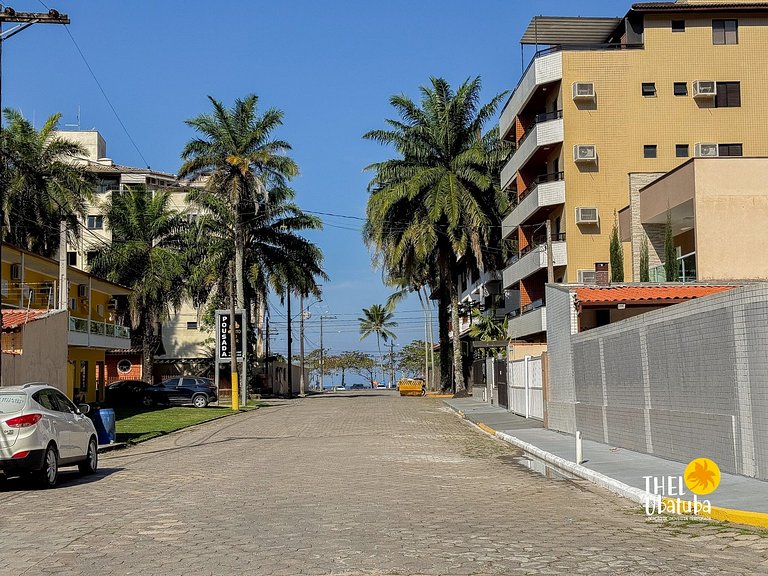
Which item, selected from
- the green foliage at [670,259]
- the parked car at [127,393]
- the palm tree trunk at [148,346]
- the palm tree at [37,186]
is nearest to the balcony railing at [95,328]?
the parked car at [127,393]

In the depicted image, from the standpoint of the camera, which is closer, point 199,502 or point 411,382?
point 199,502

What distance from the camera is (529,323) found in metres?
51.7

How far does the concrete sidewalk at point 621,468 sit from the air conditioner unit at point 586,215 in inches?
849

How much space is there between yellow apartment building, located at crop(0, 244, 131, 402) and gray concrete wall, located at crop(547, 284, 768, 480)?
1772 centimetres

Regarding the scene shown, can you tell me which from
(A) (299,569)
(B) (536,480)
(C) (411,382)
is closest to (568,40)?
(C) (411,382)

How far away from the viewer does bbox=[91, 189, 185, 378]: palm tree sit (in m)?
61.1

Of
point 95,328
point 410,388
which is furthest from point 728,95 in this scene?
point 95,328

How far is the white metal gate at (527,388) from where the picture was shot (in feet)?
101

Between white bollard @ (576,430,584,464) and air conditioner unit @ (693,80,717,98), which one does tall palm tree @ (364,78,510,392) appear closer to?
air conditioner unit @ (693,80,717,98)

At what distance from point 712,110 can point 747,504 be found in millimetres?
41873

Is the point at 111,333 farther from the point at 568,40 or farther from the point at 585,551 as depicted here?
the point at 585,551

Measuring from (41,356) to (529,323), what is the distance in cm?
2673

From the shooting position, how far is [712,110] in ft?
163

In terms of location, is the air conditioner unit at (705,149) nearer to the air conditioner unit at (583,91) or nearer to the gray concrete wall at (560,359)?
the air conditioner unit at (583,91)
